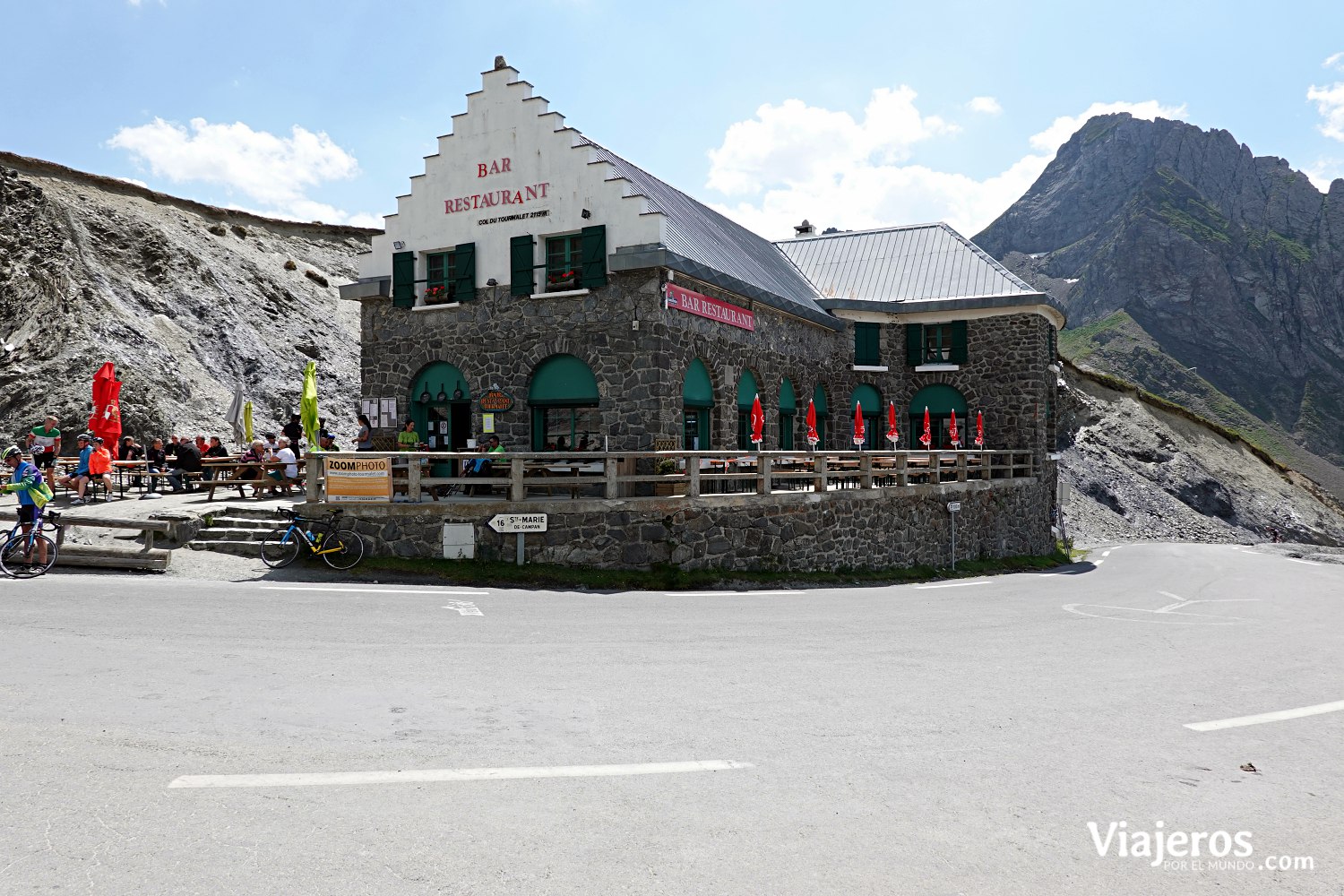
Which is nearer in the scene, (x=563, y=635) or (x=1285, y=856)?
(x=1285, y=856)

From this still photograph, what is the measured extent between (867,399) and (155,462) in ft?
70.7

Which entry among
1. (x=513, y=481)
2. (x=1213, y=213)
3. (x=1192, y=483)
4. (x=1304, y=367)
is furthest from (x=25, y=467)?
(x=1213, y=213)

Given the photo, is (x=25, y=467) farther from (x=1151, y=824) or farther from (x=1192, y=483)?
(x=1192, y=483)

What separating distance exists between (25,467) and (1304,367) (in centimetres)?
18925

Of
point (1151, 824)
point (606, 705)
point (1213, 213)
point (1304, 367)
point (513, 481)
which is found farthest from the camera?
point (1213, 213)

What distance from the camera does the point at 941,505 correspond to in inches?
829

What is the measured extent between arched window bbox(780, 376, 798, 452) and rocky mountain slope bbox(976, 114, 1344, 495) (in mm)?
125745

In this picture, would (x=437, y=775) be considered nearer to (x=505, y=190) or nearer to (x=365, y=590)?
(x=365, y=590)

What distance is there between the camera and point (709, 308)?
19.9 meters

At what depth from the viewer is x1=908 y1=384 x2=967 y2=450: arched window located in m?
28.6

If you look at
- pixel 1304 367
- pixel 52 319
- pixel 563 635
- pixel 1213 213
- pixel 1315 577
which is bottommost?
pixel 1315 577

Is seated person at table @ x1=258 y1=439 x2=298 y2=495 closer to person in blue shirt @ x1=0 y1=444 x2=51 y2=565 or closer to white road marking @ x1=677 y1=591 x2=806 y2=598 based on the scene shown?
person in blue shirt @ x1=0 y1=444 x2=51 y2=565

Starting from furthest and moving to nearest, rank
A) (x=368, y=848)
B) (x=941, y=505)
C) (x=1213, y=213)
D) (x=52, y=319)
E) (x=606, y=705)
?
1. (x=1213, y=213)
2. (x=52, y=319)
3. (x=941, y=505)
4. (x=606, y=705)
5. (x=368, y=848)

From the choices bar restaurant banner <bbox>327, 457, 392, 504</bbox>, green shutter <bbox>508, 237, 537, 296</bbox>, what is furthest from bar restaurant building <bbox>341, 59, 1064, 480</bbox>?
bar restaurant banner <bbox>327, 457, 392, 504</bbox>
